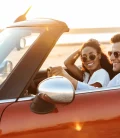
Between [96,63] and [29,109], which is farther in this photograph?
[96,63]

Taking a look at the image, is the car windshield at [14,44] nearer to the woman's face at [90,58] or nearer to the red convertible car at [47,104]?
the red convertible car at [47,104]

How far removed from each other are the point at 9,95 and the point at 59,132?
0.41 meters

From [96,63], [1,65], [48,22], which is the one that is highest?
[48,22]

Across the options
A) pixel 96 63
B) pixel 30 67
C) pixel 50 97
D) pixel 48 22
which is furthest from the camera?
pixel 96 63

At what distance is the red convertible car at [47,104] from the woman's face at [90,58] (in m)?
1.02

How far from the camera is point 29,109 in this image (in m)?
3.18

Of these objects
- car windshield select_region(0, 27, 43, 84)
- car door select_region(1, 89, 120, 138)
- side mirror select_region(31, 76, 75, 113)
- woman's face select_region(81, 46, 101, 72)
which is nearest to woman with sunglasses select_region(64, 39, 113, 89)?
woman's face select_region(81, 46, 101, 72)

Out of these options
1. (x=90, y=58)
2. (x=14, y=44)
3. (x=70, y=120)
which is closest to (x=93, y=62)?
(x=90, y=58)

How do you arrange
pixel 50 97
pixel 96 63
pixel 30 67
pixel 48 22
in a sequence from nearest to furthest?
pixel 50 97, pixel 30 67, pixel 48 22, pixel 96 63

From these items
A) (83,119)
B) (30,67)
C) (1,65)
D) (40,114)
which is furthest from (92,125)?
(1,65)

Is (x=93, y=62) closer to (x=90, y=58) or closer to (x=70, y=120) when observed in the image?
(x=90, y=58)

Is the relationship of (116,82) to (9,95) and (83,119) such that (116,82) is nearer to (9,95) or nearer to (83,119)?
(83,119)

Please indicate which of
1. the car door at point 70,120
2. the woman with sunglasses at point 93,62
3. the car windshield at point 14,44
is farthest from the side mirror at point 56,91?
the woman with sunglasses at point 93,62

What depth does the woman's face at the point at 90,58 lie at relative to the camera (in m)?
4.44
